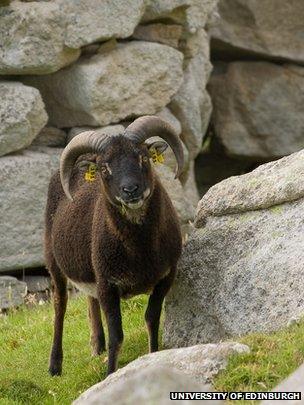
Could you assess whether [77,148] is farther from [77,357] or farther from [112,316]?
[77,357]

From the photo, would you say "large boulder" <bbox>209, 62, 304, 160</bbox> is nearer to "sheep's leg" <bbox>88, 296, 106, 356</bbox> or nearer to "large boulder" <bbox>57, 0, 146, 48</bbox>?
"large boulder" <bbox>57, 0, 146, 48</bbox>

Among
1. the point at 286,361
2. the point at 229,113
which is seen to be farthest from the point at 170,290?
the point at 229,113

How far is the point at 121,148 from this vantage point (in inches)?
434

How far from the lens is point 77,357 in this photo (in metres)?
12.6

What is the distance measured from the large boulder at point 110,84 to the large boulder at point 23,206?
857 millimetres

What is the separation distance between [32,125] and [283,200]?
6.21 metres

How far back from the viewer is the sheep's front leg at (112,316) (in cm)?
1110

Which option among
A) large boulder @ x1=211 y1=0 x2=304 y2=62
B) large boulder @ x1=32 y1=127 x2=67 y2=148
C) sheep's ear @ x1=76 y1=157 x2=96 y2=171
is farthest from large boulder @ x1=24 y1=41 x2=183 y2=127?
sheep's ear @ x1=76 y1=157 x2=96 y2=171

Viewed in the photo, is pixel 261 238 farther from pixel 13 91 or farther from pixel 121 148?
pixel 13 91

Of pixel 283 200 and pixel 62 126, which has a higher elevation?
pixel 283 200

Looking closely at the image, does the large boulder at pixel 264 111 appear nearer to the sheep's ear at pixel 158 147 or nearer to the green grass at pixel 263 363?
the sheep's ear at pixel 158 147
